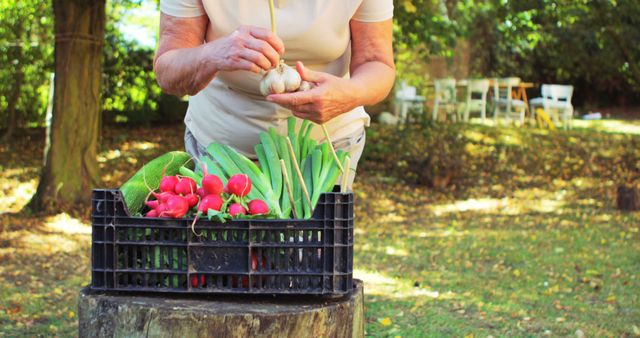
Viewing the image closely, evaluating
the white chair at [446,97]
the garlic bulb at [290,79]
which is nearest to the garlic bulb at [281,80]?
the garlic bulb at [290,79]

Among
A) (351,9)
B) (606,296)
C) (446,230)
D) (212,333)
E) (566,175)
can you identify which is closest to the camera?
(212,333)

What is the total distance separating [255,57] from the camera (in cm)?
241

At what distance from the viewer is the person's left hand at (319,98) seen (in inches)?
99.0

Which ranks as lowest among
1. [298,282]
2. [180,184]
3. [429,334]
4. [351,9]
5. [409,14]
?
[429,334]

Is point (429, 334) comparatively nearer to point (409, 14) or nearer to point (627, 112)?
point (409, 14)

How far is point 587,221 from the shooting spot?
10602mm

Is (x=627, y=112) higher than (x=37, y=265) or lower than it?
higher

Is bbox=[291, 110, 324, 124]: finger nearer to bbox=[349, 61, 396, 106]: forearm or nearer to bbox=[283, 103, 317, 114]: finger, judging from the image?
bbox=[283, 103, 317, 114]: finger

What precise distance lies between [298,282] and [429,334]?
3.47 meters

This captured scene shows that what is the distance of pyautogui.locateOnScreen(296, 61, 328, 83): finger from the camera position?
2.54m

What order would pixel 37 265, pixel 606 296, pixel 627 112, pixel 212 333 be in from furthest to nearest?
pixel 627 112 < pixel 37 265 < pixel 606 296 < pixel 212 333

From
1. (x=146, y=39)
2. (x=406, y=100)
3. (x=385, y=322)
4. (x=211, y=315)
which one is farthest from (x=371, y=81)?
(x=406, y=100)

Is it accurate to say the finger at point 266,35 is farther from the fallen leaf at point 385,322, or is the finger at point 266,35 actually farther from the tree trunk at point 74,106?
the tree trunk at point 74,106

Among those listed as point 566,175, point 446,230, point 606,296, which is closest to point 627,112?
point 566,175
